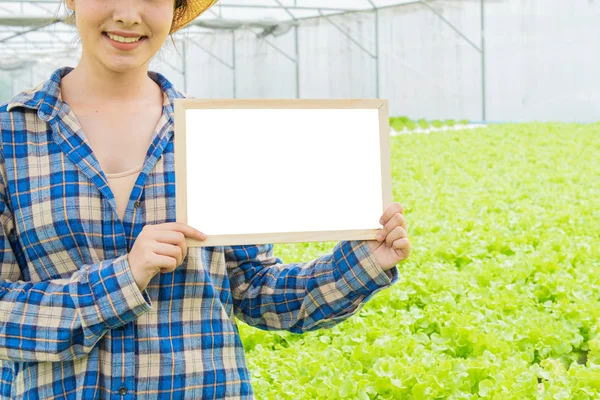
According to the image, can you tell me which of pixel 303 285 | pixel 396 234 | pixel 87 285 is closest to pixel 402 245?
pixel 396 234

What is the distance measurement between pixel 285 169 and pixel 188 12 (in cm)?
48

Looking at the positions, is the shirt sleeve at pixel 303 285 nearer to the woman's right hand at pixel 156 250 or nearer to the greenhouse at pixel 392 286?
the greenhouse at pixel 392 286

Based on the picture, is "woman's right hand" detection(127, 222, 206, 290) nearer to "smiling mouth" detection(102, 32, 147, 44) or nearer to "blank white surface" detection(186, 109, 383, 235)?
"blank white surface" detection(186, 109, 383, 235)

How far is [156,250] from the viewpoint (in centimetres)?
135

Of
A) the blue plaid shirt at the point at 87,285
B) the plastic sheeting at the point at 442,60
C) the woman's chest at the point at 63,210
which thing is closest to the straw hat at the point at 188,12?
the blue plaid shirt at the point at 87,285

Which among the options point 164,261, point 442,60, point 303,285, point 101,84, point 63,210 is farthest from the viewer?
point 442,60

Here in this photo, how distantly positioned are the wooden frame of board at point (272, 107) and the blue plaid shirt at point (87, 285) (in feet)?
0.24

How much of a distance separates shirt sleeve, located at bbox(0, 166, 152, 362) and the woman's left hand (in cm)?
48

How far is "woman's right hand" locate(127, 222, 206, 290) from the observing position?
1351mm

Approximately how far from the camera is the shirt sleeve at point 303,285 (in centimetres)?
161

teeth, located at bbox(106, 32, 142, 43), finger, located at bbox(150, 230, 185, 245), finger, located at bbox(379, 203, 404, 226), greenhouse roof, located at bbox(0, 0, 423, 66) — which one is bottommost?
finger, located at bbox(150, 230, 185, 245)

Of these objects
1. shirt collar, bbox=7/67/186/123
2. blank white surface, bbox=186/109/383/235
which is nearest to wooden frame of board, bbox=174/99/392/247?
blank white surface, bbox=186/109/383/235

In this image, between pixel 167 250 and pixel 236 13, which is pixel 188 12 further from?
pixel 236 13

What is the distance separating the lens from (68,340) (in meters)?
1.40
